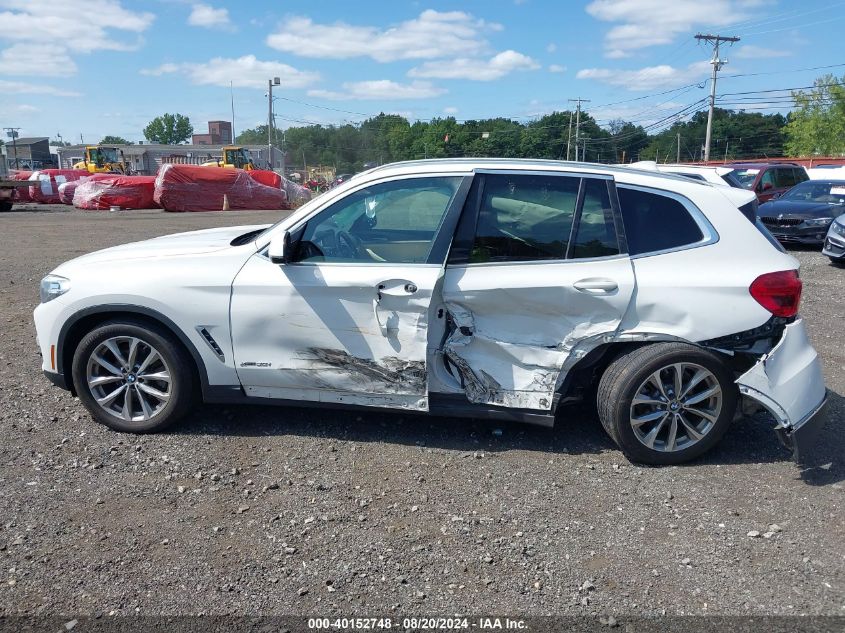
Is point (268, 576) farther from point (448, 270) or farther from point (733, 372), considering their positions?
point (733, 372)

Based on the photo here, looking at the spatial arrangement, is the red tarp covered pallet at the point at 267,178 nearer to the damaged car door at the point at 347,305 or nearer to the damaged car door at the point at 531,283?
the damaged car door at the point at 347,305

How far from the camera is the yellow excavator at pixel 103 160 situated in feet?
146

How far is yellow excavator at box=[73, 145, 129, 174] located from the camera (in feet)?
146

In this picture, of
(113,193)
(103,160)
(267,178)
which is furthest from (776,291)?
(103,160)

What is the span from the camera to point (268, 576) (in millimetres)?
3178

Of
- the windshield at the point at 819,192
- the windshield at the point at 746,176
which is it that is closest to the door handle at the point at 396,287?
the windshield at the point at 819,192

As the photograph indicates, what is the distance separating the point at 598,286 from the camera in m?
4.17

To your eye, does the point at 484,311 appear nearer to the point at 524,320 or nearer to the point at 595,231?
the point at 524,320

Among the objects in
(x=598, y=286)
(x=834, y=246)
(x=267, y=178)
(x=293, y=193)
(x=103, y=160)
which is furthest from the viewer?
(x=103, y=160)

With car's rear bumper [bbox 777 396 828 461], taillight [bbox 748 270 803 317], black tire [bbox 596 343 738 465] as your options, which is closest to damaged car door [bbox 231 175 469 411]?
black tire [bbox 596 343 738 465]

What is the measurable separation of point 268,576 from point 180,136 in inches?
6513

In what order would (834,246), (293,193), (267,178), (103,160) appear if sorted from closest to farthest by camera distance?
(834,246)
(267,178)
(293,193)
(103,160)

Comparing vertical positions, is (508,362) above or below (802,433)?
above

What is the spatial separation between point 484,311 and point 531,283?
33 cm
